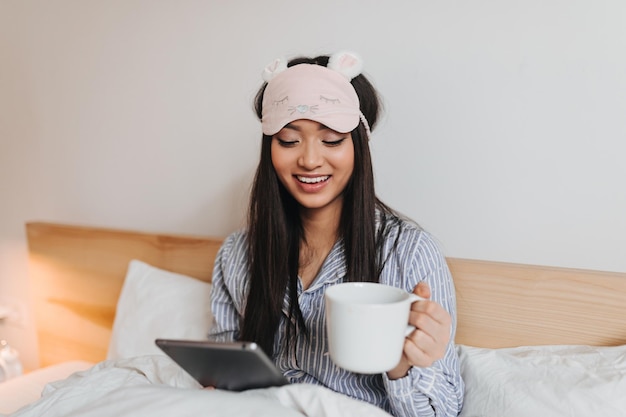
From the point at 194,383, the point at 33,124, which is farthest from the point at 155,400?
the point at 33,124

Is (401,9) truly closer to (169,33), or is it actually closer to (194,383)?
(169,33)

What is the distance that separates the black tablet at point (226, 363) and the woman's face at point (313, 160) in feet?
1.07

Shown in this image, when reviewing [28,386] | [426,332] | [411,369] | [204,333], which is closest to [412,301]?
[426,332]

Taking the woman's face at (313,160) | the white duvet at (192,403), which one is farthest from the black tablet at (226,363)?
the woman's face at (313,160)

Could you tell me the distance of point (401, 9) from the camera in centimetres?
117

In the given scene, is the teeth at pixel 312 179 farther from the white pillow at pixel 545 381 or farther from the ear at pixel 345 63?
the white pillow at pixel 545 381

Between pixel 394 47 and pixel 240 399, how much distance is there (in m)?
0.78

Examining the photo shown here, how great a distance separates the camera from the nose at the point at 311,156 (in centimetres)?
96

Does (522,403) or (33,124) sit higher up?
(33,124)

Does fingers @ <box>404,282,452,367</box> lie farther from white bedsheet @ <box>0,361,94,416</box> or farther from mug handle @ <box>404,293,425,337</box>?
white bedsheet @ <box>0,361,94,416</box>

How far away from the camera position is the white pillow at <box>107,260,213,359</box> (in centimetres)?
132

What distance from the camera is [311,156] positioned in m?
0.96

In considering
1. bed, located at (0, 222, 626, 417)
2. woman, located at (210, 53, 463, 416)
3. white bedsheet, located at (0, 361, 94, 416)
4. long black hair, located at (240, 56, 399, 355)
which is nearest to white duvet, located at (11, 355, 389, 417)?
bed, located at (0, 222, 626, 417)

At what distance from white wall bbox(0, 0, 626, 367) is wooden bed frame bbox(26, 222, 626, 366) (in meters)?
0.09
